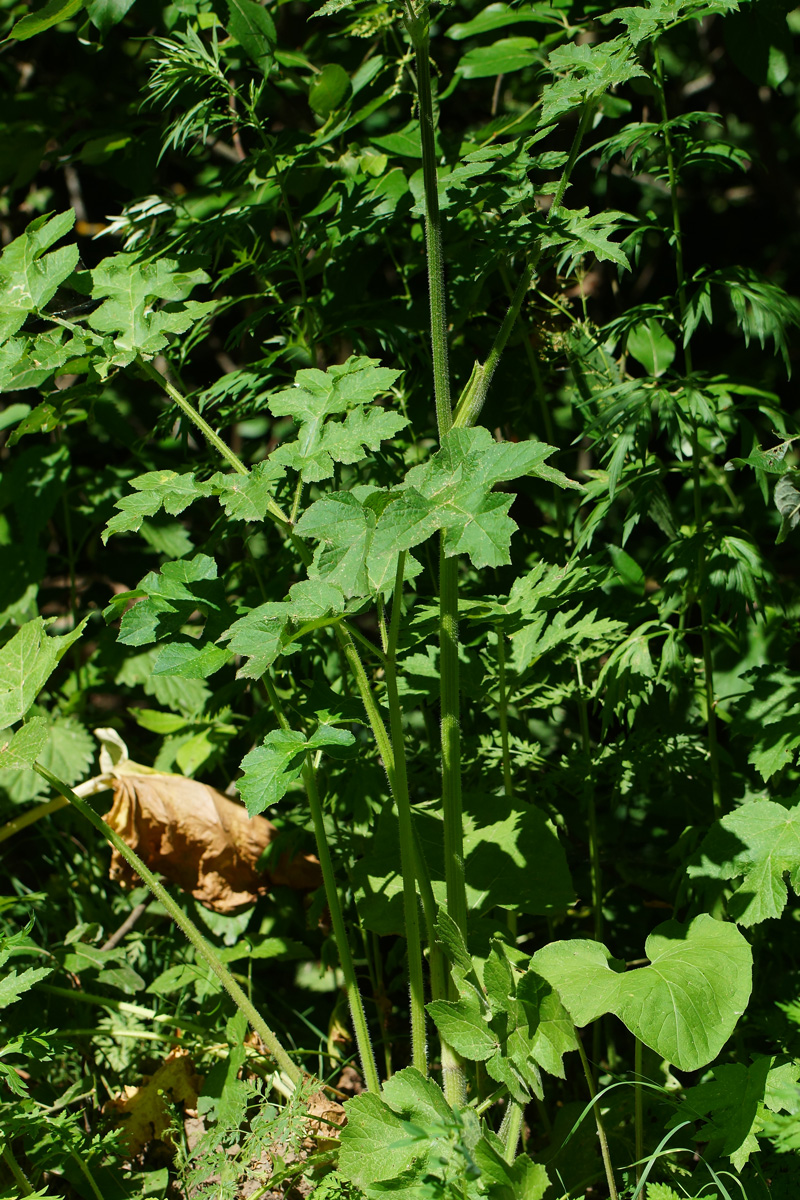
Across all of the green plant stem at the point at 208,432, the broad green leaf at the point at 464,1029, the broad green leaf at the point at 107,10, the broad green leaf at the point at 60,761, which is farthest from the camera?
the broad green leaf at the point at 60,761

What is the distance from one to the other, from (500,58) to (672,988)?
191cm

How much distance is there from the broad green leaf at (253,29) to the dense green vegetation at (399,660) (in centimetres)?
1

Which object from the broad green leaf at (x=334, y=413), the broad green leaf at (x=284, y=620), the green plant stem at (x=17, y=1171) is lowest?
the green plant stem at (x=17, y=1171)

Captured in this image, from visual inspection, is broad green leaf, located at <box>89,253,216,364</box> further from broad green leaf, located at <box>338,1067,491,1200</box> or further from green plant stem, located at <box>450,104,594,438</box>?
broad green leaf, located at <box>338,1067,491,1200</box>

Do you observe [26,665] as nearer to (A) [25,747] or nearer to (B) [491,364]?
(A) [25,747]

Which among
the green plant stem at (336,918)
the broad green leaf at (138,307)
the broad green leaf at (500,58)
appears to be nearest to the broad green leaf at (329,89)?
the broad green leaf at (500,58)

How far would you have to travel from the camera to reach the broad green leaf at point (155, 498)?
1.37 m

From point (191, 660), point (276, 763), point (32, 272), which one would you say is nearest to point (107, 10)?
point (32, 272)

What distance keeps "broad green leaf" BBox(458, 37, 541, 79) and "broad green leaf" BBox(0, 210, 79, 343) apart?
1025 millimetres

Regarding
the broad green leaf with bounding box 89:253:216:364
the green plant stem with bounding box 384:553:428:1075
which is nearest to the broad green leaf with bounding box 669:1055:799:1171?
the green plant stem with bounding box 384:553:428:1075

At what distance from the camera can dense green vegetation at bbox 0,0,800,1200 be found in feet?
4.36

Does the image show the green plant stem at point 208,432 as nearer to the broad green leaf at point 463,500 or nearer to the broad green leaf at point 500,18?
the broad green leaf at point 463,500

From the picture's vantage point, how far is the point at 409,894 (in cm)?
142

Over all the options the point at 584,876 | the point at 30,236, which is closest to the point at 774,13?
the point at 30,236
